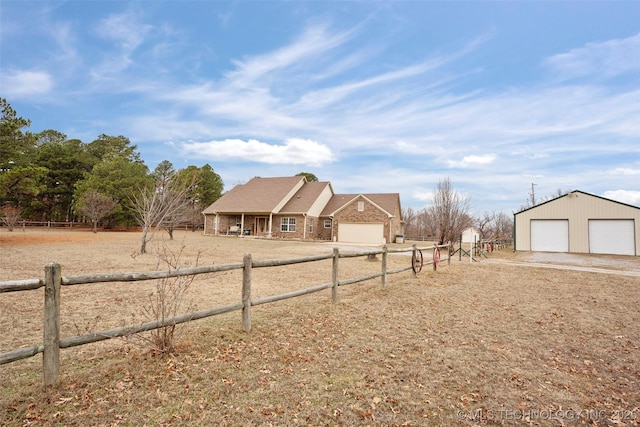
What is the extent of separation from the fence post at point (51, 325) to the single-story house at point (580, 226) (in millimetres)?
27959

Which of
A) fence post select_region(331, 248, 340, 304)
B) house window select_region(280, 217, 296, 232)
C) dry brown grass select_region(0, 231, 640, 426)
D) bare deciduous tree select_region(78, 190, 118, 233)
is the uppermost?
bare deciduous tree select_region(78, 190, 118, 233)

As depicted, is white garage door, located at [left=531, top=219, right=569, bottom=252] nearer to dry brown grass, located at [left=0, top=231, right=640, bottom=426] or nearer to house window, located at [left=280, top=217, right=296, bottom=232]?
dry brown grass, located at [left=0, top=231, right=640, bottom=426]

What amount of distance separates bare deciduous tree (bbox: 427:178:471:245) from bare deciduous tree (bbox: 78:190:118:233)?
3284cm

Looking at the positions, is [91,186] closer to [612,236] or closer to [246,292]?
[246,292]

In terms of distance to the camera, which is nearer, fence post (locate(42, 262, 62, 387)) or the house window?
fence post (locate(42, 262, 62, 387))

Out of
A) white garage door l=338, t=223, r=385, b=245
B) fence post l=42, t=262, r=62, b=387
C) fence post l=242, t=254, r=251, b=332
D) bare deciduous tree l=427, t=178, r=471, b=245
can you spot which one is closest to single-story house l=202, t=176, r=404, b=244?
white garage door l=338, t=223, r=385, b=245

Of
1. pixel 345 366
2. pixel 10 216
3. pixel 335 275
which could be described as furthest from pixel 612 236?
pixel 10 216

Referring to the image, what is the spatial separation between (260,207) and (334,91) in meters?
15.8

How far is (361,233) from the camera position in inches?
1206

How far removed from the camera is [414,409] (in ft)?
10.1

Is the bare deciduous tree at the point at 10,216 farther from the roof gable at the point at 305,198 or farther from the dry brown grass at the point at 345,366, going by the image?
the dry brown grass at the point at 345,366

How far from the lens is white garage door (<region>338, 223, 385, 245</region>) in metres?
30.0

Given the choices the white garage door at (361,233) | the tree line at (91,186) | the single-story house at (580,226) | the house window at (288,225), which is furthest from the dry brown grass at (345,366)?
the house window at (288,225)

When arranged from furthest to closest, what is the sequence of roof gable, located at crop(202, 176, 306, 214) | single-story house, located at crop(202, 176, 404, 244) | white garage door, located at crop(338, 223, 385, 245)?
roof gable, located at crop(202, 176, 306, 214) < single-story house, located at crop(202, 176, 404, 244) < white garage door, located at crop(338, 223, 385, 245)
